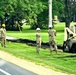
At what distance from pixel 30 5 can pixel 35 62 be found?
119ft

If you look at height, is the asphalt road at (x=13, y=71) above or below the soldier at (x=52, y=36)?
below

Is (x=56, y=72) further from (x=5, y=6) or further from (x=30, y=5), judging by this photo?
(x=30, y=5)

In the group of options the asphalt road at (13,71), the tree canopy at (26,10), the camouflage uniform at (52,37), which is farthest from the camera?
the tree canopy at (26,10)

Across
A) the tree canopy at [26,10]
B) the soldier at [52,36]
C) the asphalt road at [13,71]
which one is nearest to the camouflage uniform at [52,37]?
the soldier at [52,36]

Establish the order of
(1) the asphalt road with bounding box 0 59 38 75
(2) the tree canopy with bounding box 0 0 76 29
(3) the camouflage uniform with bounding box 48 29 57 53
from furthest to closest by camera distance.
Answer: (2) the tree canopy with bounding box 0 0 76 29
(3) the camouflage uniform with bounding box 48 29 57 53
(1) the asphalt road with bounding box 0 59 38 75

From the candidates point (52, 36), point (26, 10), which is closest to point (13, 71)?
point (52, 36)

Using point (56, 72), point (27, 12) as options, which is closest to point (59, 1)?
point (27, 12)

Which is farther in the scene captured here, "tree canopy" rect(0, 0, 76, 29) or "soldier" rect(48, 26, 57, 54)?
"tree canopy" rect(0, 0, 76, 29)

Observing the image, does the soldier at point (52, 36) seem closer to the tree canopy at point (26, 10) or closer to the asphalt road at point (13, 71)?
the asphalt road at point (13, 71)

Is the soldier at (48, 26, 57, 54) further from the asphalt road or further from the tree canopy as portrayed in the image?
the tree canopy

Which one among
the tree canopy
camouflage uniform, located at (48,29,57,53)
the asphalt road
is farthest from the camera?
the tree canopy

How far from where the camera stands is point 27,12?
59.4 m

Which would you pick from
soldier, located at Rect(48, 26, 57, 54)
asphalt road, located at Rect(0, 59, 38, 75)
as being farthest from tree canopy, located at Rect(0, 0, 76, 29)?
asphalt road, located at Rect(0, 59, 38, 75)

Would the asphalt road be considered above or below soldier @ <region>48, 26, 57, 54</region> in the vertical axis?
below
